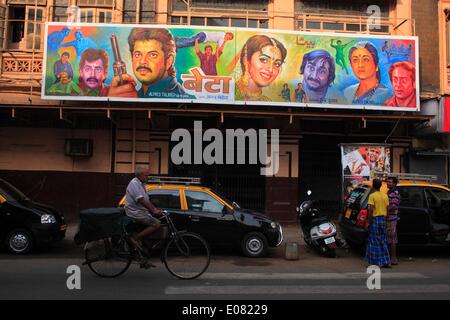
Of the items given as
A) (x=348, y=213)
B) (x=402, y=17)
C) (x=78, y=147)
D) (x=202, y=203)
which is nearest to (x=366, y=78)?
(x=402, y=17)

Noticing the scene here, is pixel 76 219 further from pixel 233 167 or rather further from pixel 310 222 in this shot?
pixel 310 222

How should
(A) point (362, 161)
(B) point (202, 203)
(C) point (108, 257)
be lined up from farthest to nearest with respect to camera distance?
1. (A) point (362, 161)
2. (B) point (202, 203)
3. (C) point (108, 257)

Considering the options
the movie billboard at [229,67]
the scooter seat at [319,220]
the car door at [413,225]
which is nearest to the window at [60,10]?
the movie billboard at [229,67]

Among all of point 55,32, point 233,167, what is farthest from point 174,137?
point 55,32

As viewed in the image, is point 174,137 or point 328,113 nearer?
point 328,113

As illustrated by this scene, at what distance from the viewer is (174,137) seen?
48.5ft

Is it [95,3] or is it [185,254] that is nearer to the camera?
[185,254]

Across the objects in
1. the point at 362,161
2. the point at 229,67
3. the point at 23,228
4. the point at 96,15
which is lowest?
the point at 23,228

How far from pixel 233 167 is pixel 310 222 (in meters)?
4.92

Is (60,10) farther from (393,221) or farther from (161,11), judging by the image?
(393,221)

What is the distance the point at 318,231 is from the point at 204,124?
608 centimetres

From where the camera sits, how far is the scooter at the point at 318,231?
10094mm
